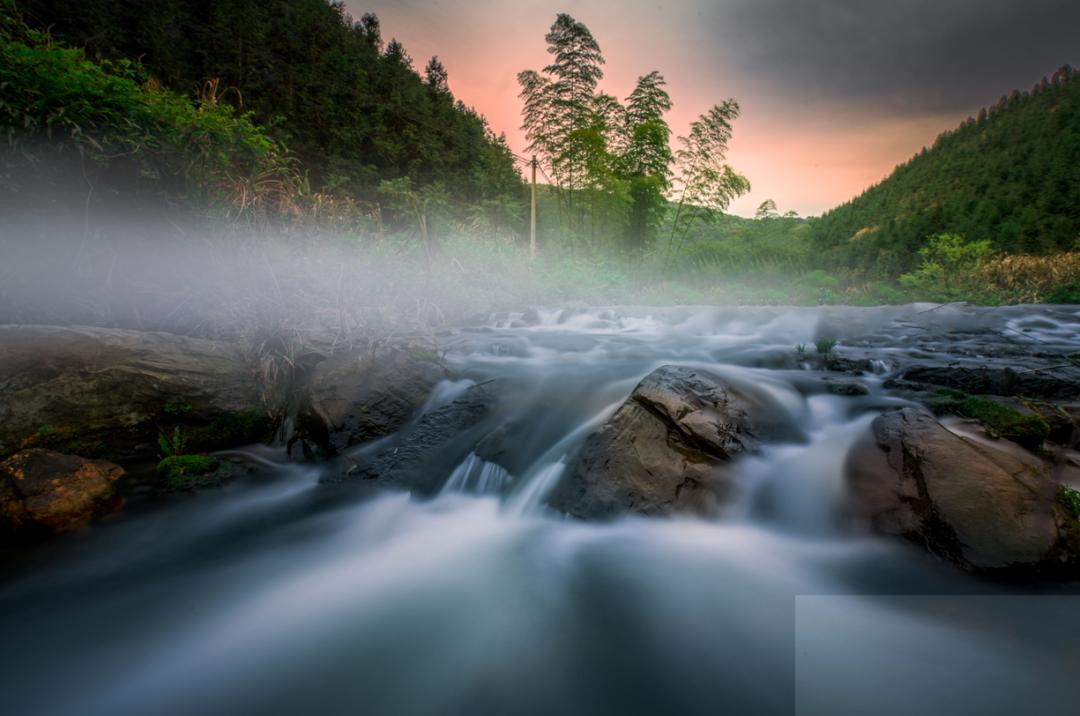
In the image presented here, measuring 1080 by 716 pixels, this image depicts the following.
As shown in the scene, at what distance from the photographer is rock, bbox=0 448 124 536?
2389 millimetres

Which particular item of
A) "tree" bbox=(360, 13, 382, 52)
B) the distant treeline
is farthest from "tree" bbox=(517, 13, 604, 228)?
"tree" bbox=(360, 13, 382, 52)

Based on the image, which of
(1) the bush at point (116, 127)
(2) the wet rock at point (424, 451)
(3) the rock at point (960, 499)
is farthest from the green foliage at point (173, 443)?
(3) the rock at point (960, 499)

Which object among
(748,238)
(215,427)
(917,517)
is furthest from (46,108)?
(748,238)

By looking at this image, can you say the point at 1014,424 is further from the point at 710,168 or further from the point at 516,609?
the point at 710,168

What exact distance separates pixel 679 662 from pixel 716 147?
19.9 m

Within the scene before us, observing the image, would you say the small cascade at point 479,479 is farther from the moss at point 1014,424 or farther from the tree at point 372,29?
the tree at point 372,29

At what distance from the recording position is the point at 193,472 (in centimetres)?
321

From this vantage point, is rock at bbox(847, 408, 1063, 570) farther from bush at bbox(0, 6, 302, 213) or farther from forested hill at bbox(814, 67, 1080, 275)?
forested hill at bbox(814, 67, 1080, 275)

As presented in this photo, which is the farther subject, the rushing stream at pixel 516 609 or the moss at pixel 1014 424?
the moss at pixel 1014 424

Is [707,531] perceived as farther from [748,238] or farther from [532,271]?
[748,238]

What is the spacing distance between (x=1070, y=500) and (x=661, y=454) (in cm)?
197

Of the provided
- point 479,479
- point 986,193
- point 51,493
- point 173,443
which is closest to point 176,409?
point 173,443

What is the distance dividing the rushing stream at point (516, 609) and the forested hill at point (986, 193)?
23512 millimetres

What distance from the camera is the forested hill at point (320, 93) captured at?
81.4 ft
